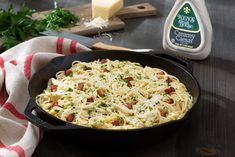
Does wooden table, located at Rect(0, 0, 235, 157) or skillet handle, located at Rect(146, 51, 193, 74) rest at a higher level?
skillet handle, located at Rect(146, 51, 193, 74)

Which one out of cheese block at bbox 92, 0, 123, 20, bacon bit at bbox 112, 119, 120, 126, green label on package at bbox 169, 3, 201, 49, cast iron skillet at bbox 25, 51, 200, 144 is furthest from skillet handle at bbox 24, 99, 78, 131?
cheese block at bbox 92, 0, 123, 20

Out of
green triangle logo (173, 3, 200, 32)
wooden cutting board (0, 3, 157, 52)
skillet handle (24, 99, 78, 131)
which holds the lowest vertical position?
wooden cutting board (0, 3, 157, 52)

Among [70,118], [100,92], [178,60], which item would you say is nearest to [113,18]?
[178,60]

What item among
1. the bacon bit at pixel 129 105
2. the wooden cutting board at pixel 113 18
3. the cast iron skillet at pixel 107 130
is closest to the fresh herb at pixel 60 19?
the wooden cutting board at pixel 113 18

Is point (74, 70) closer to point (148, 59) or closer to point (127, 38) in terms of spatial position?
point (148, 59)

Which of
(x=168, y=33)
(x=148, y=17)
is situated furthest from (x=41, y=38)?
(x=148, y=17)

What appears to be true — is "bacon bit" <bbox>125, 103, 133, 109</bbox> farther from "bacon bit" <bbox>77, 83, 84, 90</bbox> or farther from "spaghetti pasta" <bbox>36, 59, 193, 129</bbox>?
"bacon bit" <bbox>77, 83, 84, 90</bbox>
